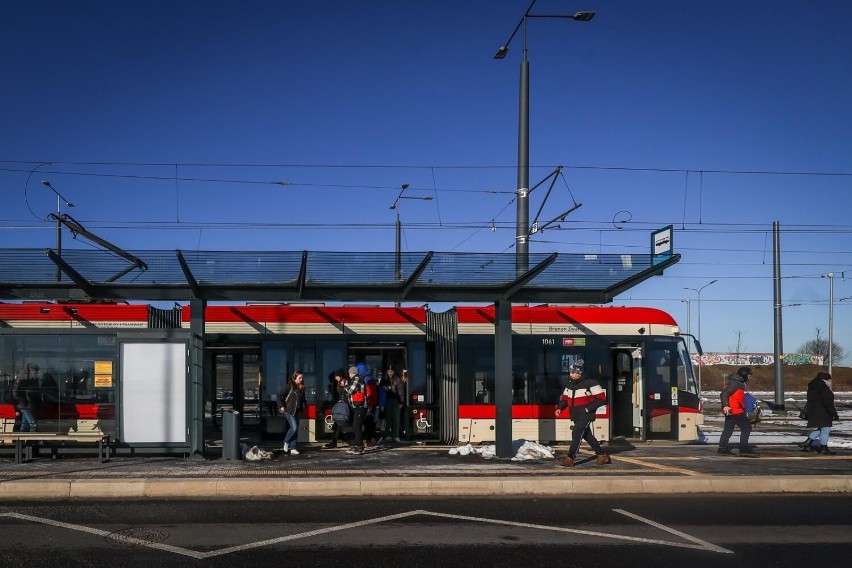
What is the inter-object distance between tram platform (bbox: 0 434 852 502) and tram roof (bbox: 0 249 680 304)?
2.82m

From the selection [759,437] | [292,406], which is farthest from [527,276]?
[759,437]

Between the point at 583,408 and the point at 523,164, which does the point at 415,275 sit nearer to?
the point at 583,408

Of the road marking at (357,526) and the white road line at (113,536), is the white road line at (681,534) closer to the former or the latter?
the road marking at (357,526)

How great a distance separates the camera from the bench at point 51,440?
1359 cm

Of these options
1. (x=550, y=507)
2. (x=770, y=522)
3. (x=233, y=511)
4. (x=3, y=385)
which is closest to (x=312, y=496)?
(x=233, y=511)

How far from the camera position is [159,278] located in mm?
13375

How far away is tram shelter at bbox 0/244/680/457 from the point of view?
1276 cm

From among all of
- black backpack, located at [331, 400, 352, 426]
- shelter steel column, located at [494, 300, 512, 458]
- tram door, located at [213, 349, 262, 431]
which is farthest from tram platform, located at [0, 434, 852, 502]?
tram door, located at [213, 349, 262, 431]

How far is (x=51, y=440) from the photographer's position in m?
13.8

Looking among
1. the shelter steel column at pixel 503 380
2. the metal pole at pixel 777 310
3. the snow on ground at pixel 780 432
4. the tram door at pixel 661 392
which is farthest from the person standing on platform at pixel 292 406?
the metal pole at pixel 777 310

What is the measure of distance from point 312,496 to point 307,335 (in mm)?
6174

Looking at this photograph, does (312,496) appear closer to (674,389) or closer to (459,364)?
(459,364)

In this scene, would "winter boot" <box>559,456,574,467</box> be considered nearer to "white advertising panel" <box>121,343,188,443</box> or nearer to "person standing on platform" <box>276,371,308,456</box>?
"person standing on platform" <box>276,371,308,456</box>

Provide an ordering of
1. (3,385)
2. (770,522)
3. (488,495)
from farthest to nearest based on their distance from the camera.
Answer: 1. (3,385)
2. (488,495)
3. (770,522)
